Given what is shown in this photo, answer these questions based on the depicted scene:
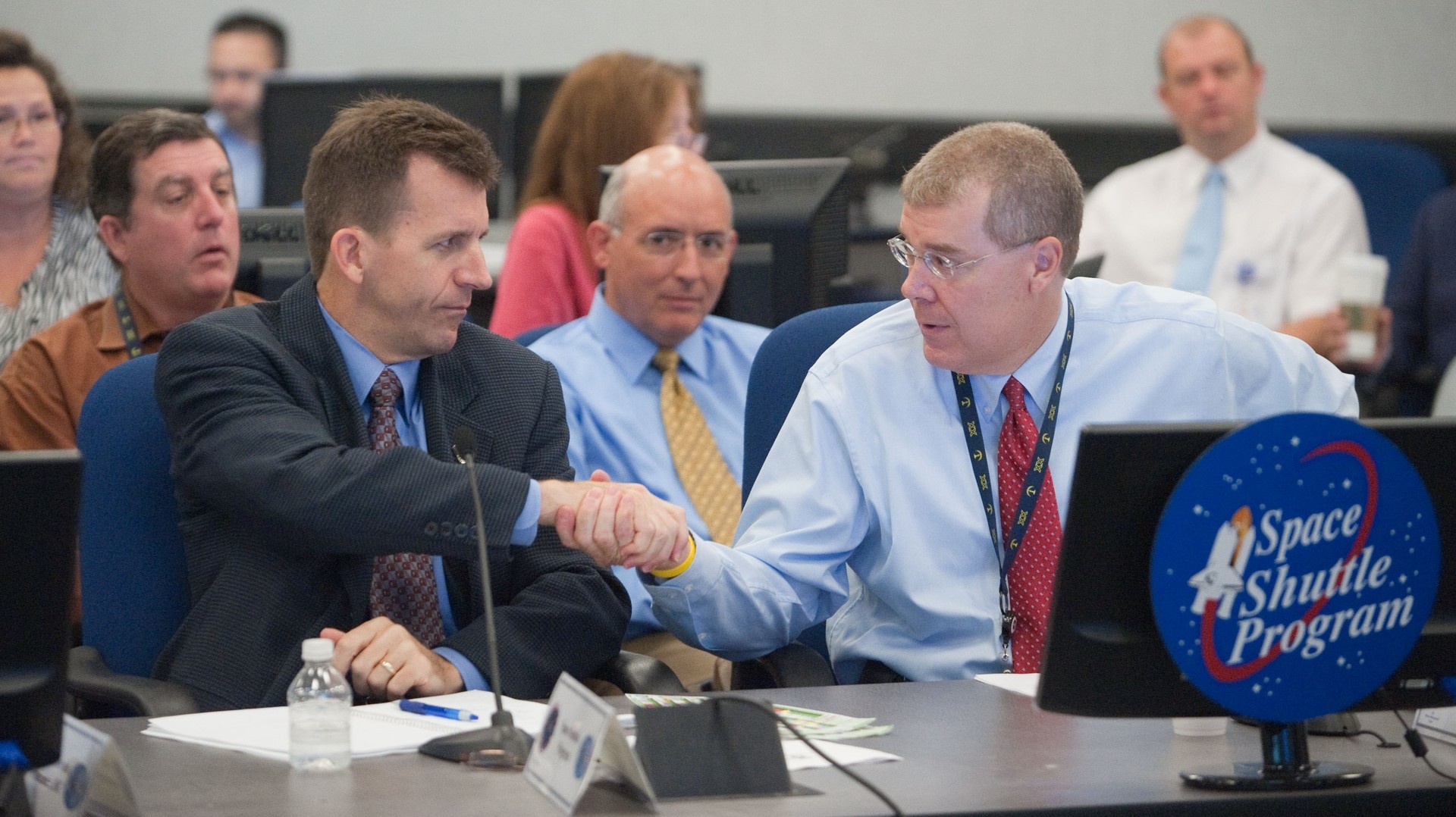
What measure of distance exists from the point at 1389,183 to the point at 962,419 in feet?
11.3

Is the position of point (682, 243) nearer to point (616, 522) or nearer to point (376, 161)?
point (376, 161)

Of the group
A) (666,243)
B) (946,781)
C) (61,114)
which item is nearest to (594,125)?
(666,243)

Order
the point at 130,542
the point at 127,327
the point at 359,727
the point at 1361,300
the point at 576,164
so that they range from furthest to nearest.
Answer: the point at 1361,300
the point at 576,164
the point at 127,327
the point at 130,542
the point at 359,727

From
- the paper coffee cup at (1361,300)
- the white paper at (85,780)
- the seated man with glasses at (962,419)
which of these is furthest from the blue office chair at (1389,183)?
the white paper at (85,780)

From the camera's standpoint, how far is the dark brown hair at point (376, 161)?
2061 mm

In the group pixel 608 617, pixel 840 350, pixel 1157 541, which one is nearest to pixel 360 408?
pixel 608 617

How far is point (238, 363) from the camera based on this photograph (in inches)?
77.4

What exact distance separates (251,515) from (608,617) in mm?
461

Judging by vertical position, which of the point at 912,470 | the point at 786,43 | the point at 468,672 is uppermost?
the point at 786,43

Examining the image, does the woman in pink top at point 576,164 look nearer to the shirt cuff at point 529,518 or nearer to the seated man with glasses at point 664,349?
the seated man with glasses at point 664,349

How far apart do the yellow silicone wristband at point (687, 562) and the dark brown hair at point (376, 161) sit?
53 cm

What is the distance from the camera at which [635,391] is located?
291cm

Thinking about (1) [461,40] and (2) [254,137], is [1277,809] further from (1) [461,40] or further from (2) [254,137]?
(1) [461,40]

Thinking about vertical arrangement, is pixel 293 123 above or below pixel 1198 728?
above
